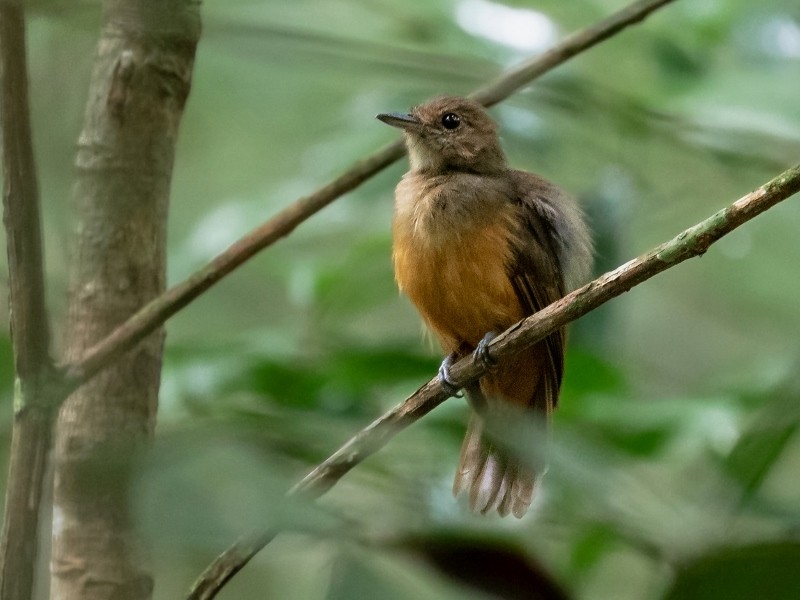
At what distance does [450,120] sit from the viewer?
437 centimetres

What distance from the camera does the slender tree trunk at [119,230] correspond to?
7.90ft

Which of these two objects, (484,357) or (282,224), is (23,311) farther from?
(484,357)

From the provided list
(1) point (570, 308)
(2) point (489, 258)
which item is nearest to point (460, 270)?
(2) point (489, 258)

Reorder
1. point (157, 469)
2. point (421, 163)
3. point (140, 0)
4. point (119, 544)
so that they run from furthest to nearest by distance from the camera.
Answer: point (421, 163) < point (119, 544) < point (140, 0) < point (157, 469)

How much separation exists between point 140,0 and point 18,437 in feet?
2.37

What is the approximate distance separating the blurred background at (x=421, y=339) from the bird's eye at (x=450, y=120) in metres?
0.18

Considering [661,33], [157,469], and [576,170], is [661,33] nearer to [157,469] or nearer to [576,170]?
[576,170]

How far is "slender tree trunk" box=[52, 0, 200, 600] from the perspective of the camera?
241cm

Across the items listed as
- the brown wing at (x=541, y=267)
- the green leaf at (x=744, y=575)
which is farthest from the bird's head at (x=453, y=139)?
the green leaf at (x=744, y=575)

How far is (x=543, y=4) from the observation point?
3736 mm

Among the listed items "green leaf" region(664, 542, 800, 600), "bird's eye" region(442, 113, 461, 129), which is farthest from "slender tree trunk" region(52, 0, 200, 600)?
"bird's eye" region(442, 113, 461, 129)

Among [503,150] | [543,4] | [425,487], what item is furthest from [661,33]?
[425,487]

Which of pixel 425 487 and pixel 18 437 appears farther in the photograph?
pixel 425 487

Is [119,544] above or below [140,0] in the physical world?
below
